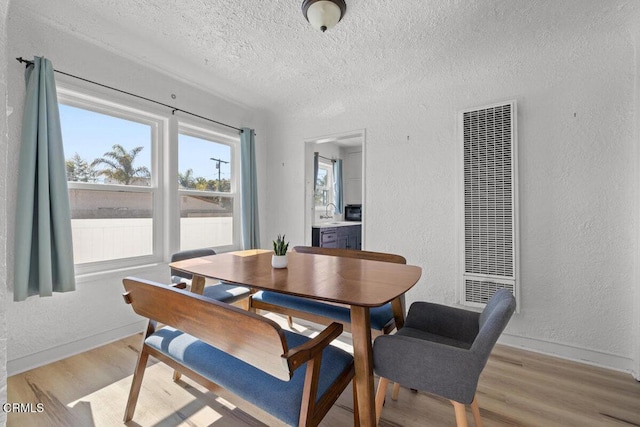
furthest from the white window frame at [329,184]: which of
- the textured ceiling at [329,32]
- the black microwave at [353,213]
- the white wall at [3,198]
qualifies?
the white wall at [3,198]

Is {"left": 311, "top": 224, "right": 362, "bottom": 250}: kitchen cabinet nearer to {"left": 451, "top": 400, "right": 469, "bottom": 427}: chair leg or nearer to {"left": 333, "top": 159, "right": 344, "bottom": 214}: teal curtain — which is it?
{"left": 333, "top": 159, "right": 344, "bottom": 214}: teal curtain

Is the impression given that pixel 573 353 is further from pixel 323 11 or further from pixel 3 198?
pixel 3 198

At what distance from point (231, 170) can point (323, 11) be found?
2421 mm

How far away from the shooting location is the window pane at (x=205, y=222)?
3.14 metres

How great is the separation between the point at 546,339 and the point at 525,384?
26.8 inches

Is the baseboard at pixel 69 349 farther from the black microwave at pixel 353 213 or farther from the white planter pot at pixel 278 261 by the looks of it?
the black microwave at pixel 353 213

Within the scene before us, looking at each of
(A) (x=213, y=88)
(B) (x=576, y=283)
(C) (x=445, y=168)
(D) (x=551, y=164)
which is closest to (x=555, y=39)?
(D) (x=551, y=164)

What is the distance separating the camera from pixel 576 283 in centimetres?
226

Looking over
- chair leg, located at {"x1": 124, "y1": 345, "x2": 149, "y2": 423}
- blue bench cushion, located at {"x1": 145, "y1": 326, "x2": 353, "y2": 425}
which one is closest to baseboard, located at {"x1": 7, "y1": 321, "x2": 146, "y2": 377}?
chair leg, located at {"x1": 124, "y1": 345, "x2": 149, "y2": 423}

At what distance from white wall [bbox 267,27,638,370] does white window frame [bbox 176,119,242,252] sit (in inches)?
78.8

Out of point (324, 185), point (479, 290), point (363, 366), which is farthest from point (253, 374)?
point (324, 185)

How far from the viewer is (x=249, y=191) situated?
359cm

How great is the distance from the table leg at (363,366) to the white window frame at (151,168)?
240cm

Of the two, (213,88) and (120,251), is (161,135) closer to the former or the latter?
(213,88)
